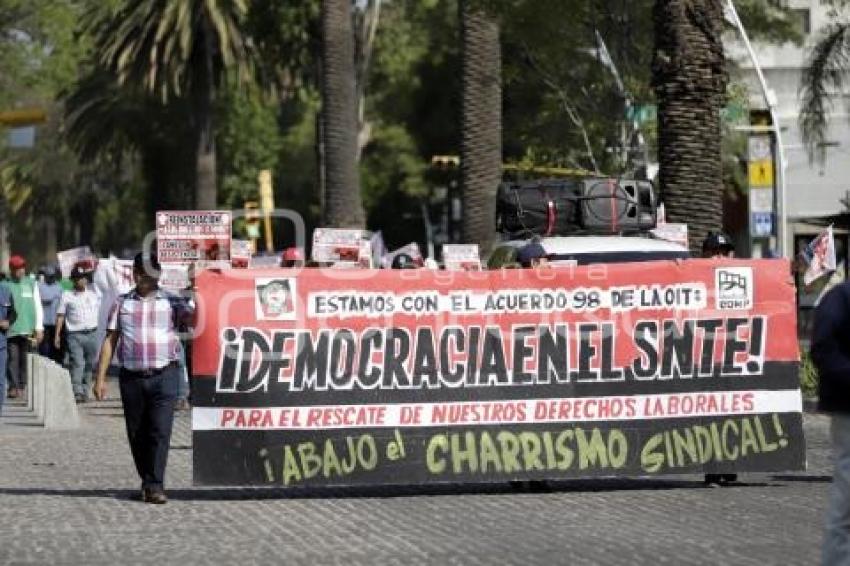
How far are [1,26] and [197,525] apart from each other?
2391 inches

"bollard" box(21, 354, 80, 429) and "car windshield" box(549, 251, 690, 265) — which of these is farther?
"bollard" box(21, 354, 80, 429)

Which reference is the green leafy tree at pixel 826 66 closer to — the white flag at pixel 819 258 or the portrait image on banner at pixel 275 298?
the white flag at pixel 819 258

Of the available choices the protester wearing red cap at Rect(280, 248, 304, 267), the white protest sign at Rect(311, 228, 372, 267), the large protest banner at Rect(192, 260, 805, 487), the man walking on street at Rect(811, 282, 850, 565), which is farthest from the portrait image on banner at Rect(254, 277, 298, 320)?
the white protest sign at Rect(311, 228, 372, 267)

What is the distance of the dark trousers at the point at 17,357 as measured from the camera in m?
30.6

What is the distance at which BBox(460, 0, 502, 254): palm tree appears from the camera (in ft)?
117

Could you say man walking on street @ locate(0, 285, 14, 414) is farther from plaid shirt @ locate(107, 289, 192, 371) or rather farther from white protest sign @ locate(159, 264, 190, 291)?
plaid shirt @ locate(107, 289, 192, 371)

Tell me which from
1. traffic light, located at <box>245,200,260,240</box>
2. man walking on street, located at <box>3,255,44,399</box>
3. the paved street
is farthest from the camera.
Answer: traffic light, located at <box>245,200,260,240</box>

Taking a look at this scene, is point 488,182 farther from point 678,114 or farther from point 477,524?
point 477,524

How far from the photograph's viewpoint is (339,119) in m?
39.9

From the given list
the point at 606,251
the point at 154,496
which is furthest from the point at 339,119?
the point at 154,496

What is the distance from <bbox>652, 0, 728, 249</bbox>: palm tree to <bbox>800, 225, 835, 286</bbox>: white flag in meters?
7.80

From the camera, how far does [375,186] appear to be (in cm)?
8675

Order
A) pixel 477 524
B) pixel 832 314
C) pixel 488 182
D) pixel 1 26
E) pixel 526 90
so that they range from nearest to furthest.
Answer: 1. pixel 832 314
2. pixel 477 524
3. pixel 488 182
4. pixel 526 90
5. pixel 1 26

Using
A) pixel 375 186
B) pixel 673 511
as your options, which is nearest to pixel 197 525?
pixel 673 511
